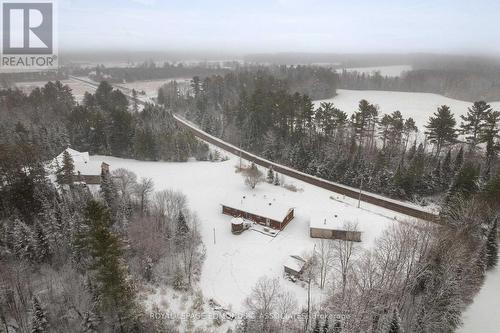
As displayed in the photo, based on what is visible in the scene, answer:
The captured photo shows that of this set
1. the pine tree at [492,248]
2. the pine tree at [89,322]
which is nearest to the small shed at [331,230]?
the pine tree at [492,248]

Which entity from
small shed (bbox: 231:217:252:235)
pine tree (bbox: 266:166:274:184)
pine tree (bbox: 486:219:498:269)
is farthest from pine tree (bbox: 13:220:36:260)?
pine tree (bbox: 486:219:498:269)

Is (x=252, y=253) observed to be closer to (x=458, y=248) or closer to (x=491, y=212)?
(x=458, y=248)

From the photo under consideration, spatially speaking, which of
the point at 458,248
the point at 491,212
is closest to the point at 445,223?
the point at 491,212

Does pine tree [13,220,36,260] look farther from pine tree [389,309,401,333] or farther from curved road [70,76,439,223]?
curved road [70,76,439,223]

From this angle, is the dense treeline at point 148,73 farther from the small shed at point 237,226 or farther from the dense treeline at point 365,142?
the small shed at point 237,226

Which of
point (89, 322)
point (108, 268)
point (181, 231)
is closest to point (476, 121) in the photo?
point (181, 231)
